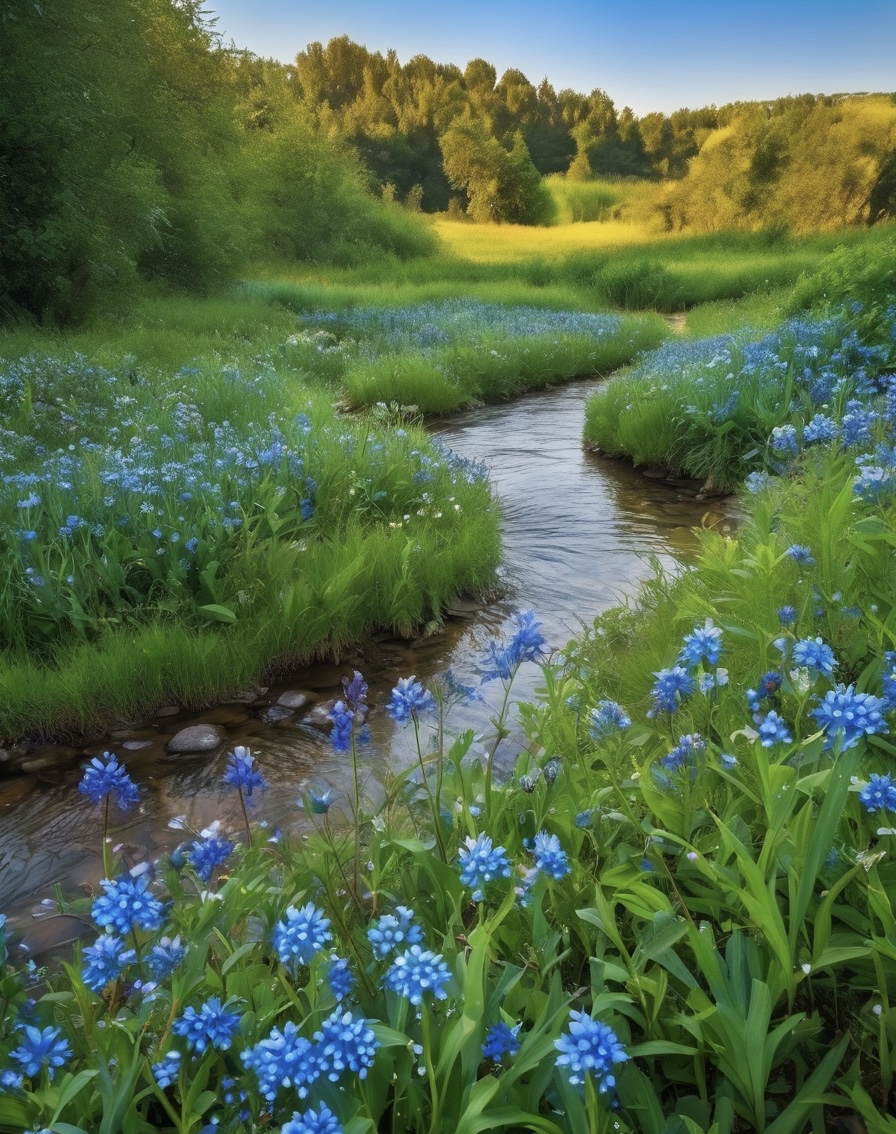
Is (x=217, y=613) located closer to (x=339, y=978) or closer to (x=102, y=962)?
(x=102, y=962)

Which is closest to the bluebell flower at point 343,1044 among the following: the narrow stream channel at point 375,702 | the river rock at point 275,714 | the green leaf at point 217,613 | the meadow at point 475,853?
the meadow at point 475,853

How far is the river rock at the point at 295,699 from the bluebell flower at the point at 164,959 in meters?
2.13

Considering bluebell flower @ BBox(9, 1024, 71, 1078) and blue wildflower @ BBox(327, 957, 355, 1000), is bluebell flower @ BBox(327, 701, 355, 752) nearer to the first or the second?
blue wildflower @ BBox(327, 957, 355, 1000)

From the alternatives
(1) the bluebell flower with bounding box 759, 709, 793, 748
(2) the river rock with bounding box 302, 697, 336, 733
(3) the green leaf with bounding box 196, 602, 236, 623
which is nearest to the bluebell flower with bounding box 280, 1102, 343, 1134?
(1) the bluebell flower with bounding box 759, 709, 793, 748

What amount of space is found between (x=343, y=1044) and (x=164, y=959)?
0.42 metres

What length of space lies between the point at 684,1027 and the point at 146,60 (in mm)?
17217

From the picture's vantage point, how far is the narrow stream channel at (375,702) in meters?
2.60

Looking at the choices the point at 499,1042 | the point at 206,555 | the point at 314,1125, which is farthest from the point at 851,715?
the point at 206,555

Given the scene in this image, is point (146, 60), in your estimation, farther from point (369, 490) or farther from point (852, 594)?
point (852, 594)

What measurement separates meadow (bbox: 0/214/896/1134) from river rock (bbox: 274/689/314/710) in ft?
0.65

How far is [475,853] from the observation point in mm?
1273

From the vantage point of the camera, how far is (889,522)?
2.30m

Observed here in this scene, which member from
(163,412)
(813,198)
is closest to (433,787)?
(163,412)

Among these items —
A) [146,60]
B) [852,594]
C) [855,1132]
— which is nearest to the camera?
[855,1132]
